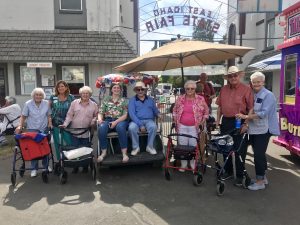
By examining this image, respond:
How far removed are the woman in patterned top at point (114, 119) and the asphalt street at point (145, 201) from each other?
601 millimetres

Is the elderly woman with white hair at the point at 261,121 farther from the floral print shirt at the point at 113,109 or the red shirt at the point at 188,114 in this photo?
the floral print shirt at the point at 113,109

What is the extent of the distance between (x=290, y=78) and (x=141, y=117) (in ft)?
10.8

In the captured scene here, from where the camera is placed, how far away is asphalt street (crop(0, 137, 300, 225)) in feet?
13.3

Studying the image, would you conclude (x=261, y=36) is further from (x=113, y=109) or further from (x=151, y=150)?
(x=151, y=150)

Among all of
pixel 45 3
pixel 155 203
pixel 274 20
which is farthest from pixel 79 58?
pixel 274 20

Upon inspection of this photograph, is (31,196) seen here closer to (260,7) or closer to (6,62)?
(6,62)

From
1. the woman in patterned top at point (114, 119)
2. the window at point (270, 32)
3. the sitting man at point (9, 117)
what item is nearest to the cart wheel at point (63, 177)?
the woman in patterned top at point (114, 119)

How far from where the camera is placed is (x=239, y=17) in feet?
66.5

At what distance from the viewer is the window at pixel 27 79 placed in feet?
41.6

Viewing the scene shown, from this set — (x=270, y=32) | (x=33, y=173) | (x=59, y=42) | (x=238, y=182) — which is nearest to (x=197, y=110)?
(x=238, y=182)

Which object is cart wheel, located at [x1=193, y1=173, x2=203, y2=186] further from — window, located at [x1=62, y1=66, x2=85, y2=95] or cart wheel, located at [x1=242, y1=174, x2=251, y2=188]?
window, located at [x1=62, y1=66, x2=85, y2=95]

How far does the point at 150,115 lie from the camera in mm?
6004

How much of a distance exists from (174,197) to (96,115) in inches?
88.6

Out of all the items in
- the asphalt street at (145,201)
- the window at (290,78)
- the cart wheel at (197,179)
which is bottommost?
the asphalt street at (145,201)
